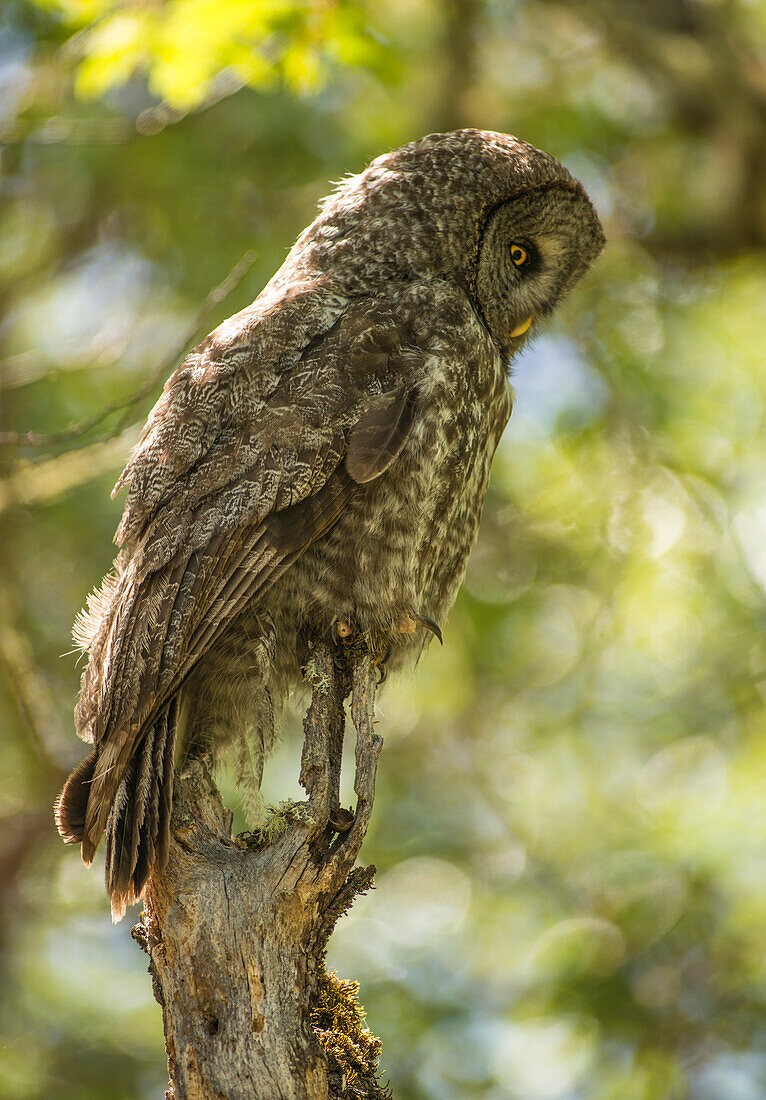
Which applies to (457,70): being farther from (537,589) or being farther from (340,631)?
(340,631)

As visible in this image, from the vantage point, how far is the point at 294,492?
2.38 meters

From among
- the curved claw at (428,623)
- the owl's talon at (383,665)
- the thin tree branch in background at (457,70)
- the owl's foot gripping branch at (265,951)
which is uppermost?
the thin tree branch in background at (457,70)

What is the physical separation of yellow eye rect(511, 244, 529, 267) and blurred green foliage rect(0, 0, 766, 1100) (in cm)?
239

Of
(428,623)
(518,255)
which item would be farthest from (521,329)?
(428,623)

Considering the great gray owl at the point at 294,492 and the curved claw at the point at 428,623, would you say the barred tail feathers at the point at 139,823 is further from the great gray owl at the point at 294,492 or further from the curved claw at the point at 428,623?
the curved claw at the point at 428,623

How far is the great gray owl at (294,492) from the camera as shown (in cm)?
229

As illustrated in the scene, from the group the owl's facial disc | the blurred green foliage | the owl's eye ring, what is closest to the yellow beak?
the owl's facial disc

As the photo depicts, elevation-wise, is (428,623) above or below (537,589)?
below

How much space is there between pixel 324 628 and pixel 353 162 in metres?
3.95

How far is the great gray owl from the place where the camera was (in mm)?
2291

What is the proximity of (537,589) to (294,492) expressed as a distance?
12.7 feet

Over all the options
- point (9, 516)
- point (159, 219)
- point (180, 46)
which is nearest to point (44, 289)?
point (159, 219)

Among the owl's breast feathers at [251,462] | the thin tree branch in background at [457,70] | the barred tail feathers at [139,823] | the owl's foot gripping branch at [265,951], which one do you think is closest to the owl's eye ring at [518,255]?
the owl's breast feathers at [251,462]

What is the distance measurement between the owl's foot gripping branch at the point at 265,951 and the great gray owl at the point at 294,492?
0.12 meters
